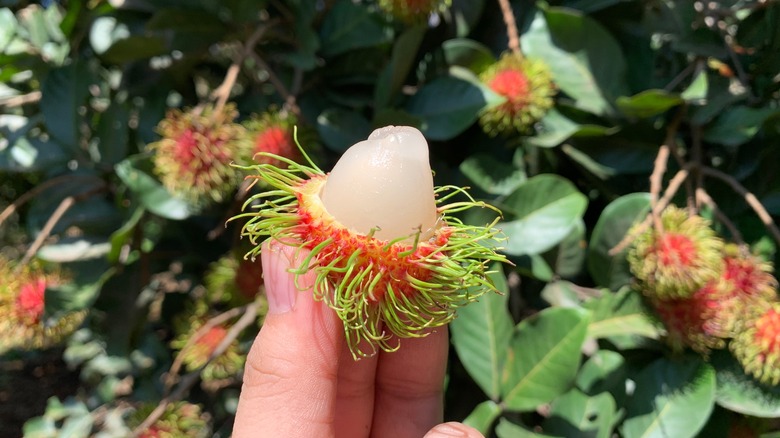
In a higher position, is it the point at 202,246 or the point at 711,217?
the point at 711,217

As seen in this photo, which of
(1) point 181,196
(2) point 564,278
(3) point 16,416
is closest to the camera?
(1) point 181,196

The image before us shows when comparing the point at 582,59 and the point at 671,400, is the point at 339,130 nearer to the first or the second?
the point at 582,59

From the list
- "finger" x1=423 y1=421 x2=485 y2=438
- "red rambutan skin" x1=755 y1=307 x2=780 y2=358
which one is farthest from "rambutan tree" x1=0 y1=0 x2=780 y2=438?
"finger" x1=423 y1=421 x2=485 y2=438

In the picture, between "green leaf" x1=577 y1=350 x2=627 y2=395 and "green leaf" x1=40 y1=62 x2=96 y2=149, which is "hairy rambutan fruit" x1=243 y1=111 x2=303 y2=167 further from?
"green leaf" x1=577 y1=350 x2=627 y2=395

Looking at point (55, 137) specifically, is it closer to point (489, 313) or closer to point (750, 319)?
point (489, 313)

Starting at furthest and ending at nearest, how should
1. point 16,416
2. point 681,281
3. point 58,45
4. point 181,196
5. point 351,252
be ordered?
point 16,416 → point 58,45 → point 181,196 → point 681,281 → point 351,252

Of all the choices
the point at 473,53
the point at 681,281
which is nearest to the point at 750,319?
the point at 681,281

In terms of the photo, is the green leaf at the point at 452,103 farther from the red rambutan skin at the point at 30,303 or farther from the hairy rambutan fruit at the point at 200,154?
the red rambutan skin at the point at 30,303
